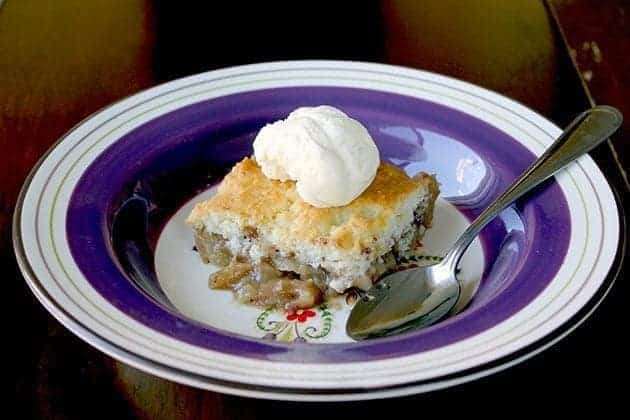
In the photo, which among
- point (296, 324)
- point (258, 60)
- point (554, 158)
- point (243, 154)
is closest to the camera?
point (296, 324)

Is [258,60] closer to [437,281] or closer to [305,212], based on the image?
[305,212]

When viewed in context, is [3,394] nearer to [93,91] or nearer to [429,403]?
[429,403]

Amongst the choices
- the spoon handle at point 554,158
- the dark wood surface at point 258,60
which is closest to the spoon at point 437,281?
the spoon handle at point 554,158

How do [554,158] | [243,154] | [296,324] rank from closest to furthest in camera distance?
[296,324], [554,158], [243,154]

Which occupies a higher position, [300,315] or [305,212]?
[305,212]

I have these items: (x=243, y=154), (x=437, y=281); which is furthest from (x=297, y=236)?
(x=243, y=154)

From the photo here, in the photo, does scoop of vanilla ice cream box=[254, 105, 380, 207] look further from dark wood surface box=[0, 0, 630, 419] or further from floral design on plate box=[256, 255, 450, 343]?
dark wood surface box=[0, 0, 630, 419]

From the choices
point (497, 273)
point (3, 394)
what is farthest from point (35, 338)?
point (497, 273)
